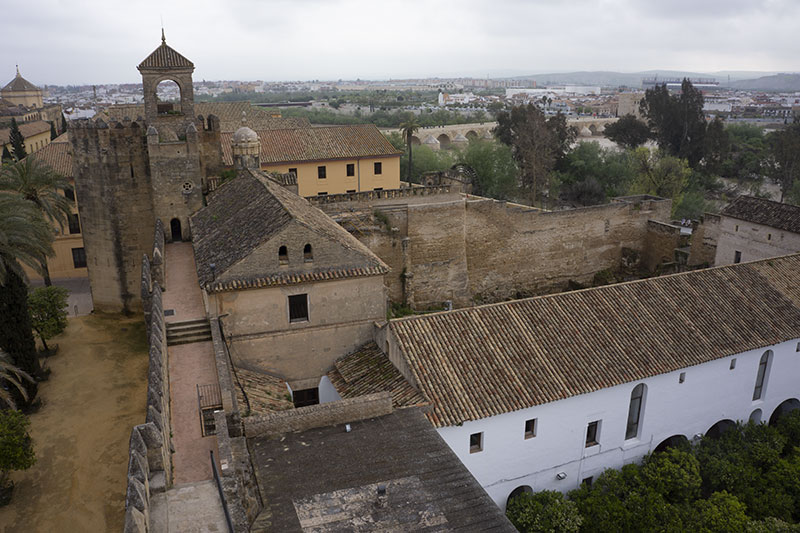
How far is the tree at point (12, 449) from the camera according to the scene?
629 inches

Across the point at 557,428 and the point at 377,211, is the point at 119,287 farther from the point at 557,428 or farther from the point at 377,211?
the point at 557,428

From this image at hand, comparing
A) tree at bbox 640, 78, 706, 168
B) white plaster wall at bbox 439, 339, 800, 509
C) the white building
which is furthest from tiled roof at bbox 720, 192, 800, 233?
tree at bbox 640, 78, 706, 168

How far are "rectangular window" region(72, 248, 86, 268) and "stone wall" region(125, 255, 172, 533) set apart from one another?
2441cm

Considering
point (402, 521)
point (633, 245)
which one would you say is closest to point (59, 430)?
Result: point (402, 521)

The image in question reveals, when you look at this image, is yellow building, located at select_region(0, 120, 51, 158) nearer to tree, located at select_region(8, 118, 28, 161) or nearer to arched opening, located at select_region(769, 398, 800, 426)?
tree, located at select_region(8, 118, 28, 161)

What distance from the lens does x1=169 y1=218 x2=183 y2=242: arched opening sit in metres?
24.2

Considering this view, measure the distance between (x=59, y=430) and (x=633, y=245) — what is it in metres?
28.1

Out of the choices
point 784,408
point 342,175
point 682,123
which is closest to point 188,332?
point 784,408

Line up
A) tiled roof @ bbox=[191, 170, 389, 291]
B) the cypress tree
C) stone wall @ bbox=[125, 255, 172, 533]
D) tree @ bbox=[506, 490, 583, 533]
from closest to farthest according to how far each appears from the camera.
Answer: stone wall @ bbox=[125, 255, 172, 533], tree @ bbox=[506, 490, 583, 533], tiled roof @ bbox=[191, 170, 389, 291], the cypress tree

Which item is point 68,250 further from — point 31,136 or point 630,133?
point 630,133

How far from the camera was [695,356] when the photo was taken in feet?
57.3

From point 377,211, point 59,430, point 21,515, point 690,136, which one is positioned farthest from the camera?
point 690,136

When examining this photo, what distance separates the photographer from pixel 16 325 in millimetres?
20875

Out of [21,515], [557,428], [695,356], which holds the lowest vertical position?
[21,515]
